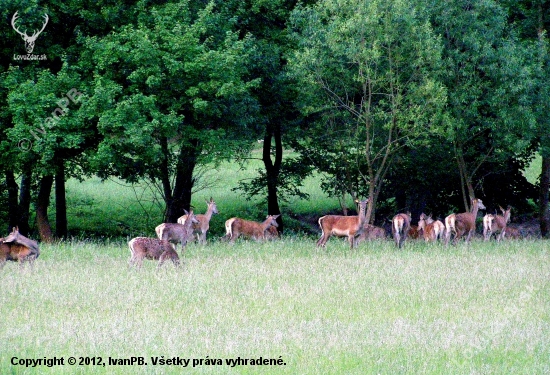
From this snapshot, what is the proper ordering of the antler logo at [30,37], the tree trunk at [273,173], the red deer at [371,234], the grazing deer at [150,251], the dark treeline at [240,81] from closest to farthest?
the grazing deer at [150,251] < the dark treeline at [240,81] < the antler logo at [30,37] < the red deer at [371,234] < the tree trunk at [273,173]

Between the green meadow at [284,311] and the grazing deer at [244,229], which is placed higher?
the grazing deer at [244,229]

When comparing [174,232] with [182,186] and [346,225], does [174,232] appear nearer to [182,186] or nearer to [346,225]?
[346,225]

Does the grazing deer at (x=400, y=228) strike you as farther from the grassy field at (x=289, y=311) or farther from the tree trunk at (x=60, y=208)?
the tree trunk at (x=60, y=208)

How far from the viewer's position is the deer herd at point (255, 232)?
50.7 ft

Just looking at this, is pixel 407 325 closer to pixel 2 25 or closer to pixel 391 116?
pixel 391 116

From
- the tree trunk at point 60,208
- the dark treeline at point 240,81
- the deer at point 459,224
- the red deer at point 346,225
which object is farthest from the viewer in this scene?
the tree trunk at point 60,208

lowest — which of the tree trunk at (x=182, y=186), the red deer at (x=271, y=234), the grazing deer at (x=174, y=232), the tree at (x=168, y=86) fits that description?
the red deer at (x=271, y=234)

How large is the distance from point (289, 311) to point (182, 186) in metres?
16.6

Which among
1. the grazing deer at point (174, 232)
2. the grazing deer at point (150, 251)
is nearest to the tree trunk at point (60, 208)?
the grazing deer at point (174, 232)

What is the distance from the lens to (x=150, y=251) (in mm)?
15523

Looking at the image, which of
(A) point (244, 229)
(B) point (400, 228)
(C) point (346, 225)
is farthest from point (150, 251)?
(A) point (244, 229)

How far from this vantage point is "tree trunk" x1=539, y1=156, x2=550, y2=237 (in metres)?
27.7

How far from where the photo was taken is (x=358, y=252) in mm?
18734

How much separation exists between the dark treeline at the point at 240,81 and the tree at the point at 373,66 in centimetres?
5
